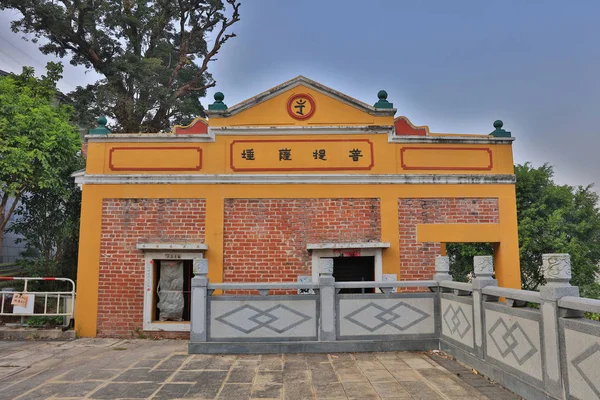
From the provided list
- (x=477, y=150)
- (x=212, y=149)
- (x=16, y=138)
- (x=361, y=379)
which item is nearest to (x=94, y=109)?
(x=16, y=138)

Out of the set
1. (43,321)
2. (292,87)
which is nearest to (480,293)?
(292,87)

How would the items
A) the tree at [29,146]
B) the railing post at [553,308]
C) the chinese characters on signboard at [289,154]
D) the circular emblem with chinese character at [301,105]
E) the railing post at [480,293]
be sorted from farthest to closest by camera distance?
the tree at [29,146]
the circular emblem with chinese character at [301,105]
the chinese characters on signboard at [289,154]
the railing post at [480,293]
the railing post at [553,308]

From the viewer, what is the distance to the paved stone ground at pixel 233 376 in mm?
4500

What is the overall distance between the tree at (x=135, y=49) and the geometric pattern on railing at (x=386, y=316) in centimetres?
1342

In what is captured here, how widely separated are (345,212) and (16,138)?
7.35 metres

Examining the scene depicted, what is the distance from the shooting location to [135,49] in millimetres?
18594

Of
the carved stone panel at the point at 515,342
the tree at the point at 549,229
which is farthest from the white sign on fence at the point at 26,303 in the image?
the tree at the point at 549,229

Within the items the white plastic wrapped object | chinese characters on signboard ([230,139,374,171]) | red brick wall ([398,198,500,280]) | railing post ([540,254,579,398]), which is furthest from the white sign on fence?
railing post ([540,254,579,398])

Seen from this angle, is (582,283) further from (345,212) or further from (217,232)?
(217,232)

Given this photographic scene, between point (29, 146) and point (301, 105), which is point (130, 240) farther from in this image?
point (301, 105)

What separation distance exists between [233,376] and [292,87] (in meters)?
5.65

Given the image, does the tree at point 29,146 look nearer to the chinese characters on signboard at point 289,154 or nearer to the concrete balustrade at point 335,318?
the chinese characters on signboard at point 289,154

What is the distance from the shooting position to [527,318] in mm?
4211

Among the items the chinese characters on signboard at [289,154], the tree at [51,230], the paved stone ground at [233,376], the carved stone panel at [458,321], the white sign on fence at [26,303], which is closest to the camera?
the paved stone ground at [233,376]
